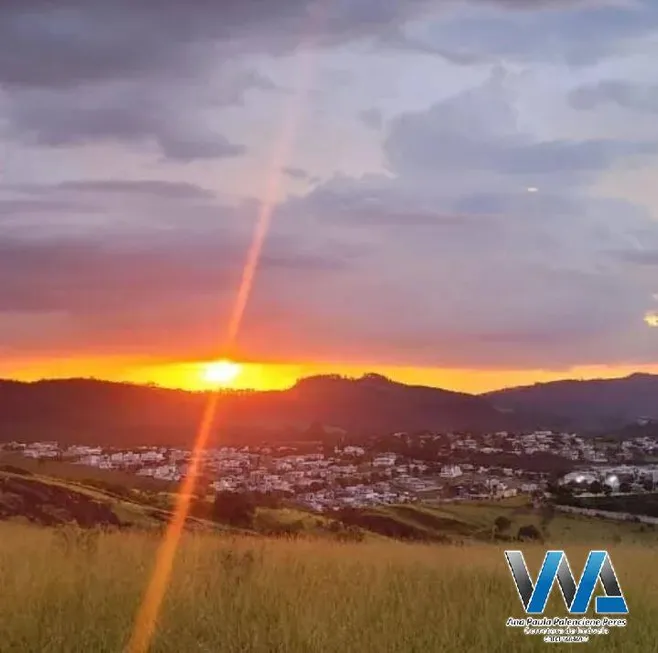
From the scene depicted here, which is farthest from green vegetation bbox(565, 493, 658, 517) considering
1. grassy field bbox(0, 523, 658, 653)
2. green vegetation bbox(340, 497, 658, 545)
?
A: grassy field bbox(0, 523, 658, 653)

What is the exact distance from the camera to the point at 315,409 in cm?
6781

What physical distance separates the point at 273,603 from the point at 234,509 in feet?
67.3

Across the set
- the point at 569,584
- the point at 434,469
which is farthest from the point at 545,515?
the point at 569,584

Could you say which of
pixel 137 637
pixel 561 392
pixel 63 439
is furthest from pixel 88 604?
pixel 63 439

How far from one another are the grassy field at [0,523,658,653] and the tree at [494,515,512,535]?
55.3 feet

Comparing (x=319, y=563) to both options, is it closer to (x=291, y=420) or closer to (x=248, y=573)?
(x=248, y=573)

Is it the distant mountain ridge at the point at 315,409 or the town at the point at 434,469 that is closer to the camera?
the town at the point at 434,469

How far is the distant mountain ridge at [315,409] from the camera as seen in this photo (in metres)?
52.8

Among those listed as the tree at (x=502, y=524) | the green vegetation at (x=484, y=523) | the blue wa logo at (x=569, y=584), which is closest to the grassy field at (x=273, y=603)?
the blue wa logo at (x=569, y=584)

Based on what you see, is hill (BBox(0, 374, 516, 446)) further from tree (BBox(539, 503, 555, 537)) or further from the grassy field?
the grassy field

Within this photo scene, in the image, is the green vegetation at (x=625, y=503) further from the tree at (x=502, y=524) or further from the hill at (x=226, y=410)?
the hill at (x=226, y=410)

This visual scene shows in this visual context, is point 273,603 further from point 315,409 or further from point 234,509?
point 315,409

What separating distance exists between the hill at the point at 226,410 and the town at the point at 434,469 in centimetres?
878

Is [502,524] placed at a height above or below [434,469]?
below
